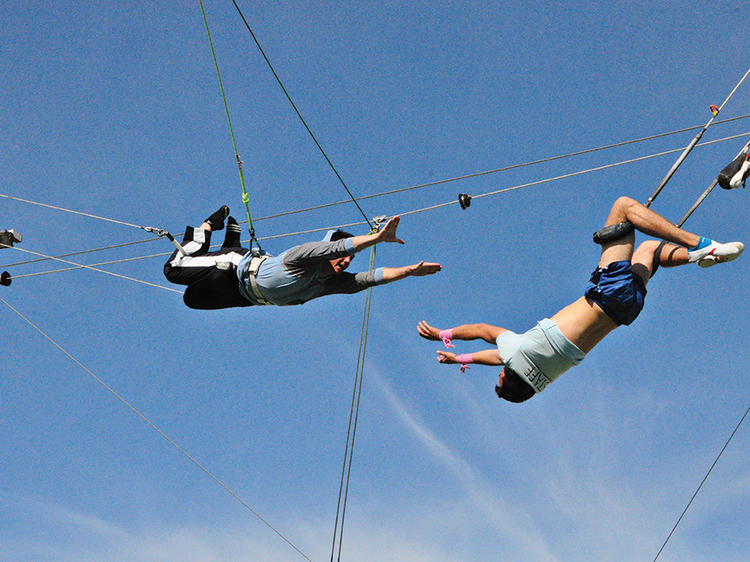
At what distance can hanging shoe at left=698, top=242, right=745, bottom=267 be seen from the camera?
511cm

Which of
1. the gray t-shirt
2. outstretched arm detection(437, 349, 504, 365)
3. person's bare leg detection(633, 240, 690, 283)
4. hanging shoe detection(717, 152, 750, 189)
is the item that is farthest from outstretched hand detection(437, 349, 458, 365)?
hanging shoe detection(717, 152, 750, 189)

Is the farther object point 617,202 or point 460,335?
point 460,335

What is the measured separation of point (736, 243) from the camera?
5.12m

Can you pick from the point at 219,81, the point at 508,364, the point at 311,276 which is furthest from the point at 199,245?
the point at 508,364

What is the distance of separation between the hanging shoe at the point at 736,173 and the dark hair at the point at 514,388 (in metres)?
1.92

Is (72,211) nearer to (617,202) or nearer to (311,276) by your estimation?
(311,276)

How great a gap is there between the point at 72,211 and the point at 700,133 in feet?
18.4

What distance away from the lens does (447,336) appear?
19.7ft

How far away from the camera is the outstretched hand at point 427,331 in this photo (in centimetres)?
604

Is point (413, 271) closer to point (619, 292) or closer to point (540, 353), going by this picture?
point (540, 353)

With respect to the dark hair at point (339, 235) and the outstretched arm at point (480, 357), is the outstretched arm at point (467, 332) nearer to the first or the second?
the outstretched arm at point (480, 357)

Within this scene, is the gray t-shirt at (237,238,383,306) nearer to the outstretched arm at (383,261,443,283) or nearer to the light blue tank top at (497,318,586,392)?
the outstretched arm at (383,261,443,283)

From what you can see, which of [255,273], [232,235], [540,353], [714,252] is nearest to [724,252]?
[714,252]

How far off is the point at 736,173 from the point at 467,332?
2.14 m
